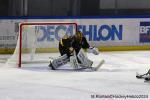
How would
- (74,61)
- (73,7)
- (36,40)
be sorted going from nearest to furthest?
1. (74,61)
2. (36,40)
3. (73,7)

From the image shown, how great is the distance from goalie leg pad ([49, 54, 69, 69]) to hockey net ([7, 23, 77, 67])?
0.70 metres

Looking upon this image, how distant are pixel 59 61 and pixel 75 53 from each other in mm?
345

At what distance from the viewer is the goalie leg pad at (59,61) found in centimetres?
923

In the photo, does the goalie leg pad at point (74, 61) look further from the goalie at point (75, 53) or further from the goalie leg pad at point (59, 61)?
the goalie leg pad at point (59, 61)

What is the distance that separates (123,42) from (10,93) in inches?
259

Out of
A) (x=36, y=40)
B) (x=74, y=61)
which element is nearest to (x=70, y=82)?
(x=74, y=61)

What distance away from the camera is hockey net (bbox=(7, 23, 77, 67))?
995 cm

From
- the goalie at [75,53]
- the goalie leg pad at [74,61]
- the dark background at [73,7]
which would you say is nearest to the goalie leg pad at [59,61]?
the goalie at [75,53]

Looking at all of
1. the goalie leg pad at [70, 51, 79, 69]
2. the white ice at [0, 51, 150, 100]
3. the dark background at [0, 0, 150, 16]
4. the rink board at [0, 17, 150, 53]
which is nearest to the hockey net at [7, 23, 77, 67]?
the white ice at [0, 51, 150, 100]

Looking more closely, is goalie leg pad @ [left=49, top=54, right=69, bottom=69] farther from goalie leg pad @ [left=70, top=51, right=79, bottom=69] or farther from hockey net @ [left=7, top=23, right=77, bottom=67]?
hockey net @ [left=7, top=23, right=77, bottom=67]

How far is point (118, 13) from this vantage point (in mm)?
12859

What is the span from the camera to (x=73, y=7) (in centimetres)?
1259

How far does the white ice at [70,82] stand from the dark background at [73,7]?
7.34ft

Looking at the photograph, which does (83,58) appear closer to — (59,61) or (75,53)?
(75,53)
